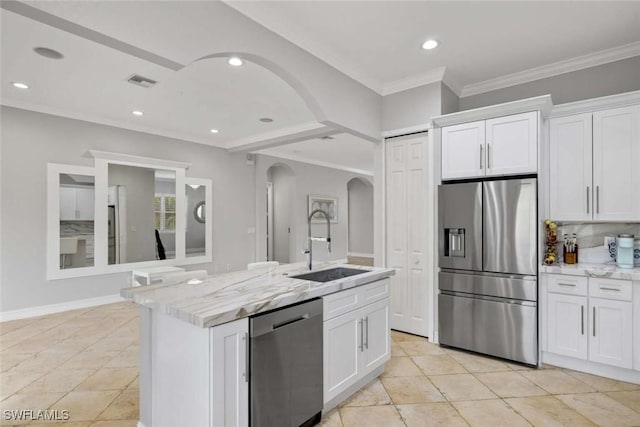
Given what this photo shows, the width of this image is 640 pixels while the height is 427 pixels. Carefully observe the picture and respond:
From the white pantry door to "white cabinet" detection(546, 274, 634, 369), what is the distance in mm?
1165

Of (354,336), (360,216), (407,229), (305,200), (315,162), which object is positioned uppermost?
(315,162)

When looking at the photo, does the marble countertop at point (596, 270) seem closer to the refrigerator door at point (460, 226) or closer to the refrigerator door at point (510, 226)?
the refrigerator door at point (510, 226)

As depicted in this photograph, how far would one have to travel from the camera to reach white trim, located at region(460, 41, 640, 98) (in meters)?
3.09

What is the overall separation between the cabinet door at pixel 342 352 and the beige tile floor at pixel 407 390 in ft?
0.65

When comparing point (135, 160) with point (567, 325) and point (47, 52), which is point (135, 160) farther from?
point (567, 325)

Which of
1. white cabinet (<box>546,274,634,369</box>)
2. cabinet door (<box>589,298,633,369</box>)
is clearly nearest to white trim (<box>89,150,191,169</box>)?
white cabinet (<box>546,274,634,369</box>)

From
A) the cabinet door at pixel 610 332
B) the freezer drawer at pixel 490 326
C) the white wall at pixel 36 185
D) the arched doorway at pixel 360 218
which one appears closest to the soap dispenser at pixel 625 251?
the cabinet door at pixel 610 332

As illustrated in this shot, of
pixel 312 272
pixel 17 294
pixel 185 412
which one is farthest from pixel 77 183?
pixel 185 412

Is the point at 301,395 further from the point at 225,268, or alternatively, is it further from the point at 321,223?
the point at 321,223

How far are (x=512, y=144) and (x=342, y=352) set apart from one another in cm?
239

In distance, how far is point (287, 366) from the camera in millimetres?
1844

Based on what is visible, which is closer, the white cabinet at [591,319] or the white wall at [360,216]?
the white cabinet at [591,319]

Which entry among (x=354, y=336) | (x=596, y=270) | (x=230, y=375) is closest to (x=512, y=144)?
(x=596, y=270)

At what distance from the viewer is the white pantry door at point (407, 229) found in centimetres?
368
